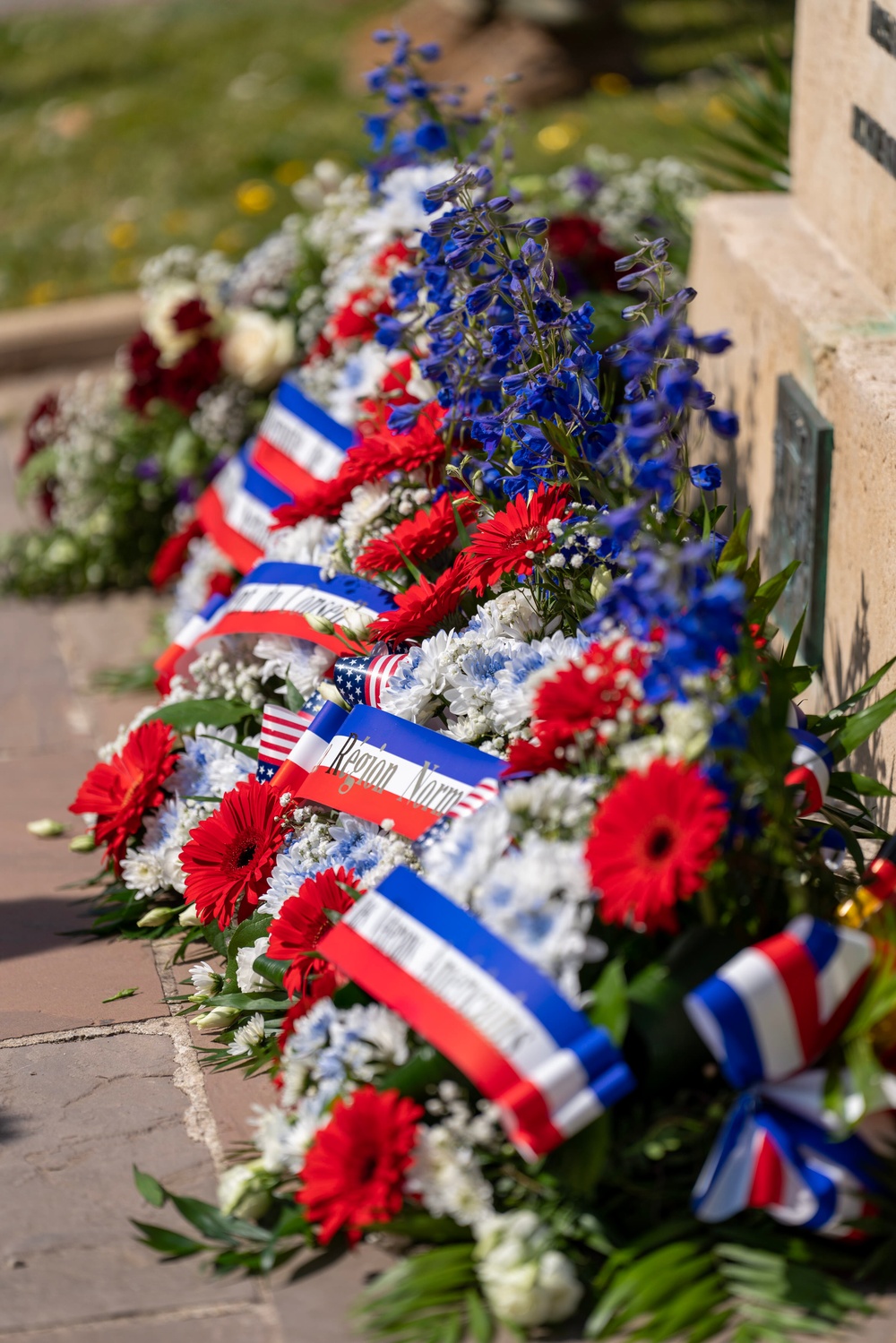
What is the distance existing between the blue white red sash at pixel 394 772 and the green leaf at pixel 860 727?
49 cm

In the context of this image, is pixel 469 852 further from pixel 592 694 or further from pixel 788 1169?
pixel 788 1169

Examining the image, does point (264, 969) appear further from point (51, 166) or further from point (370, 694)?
point (51, 166)

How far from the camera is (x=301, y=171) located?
610 centimetres

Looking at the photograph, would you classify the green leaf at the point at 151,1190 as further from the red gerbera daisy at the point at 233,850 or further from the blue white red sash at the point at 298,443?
the blue white red sash at the point at 298,443

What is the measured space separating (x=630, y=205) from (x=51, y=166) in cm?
487

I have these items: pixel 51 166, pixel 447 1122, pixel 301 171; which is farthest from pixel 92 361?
pixel 447 1122

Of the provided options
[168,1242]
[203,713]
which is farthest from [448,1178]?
[203,713]

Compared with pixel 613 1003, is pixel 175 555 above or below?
below

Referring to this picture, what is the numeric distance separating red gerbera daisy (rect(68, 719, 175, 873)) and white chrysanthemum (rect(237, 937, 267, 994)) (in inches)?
19.6

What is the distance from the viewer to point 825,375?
2764mm

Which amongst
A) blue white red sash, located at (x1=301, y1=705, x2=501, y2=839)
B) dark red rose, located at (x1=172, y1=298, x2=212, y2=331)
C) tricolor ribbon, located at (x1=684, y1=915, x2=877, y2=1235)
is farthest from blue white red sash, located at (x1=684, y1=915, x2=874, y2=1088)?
dark red rose, located at (x1=172, y1=298, x2=212, y2=331)

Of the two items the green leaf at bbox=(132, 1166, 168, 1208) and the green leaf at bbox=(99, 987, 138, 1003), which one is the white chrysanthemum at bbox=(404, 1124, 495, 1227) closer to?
the green leaf at bbox=(132, 1166, 168, 1208)

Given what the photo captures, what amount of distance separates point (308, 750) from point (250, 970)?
1.27 ft

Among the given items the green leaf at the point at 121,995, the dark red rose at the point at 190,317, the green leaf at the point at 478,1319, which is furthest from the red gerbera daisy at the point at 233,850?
the dark red rose at the point at 190,317
